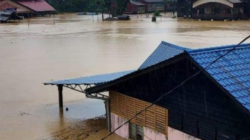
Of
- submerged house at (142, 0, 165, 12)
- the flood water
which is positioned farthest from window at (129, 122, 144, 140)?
submerged house at (142, 0, 165, 12)

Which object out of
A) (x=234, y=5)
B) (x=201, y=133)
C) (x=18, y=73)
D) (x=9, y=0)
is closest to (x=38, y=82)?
(x=18, y=73)

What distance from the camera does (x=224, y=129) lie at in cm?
793

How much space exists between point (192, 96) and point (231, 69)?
1.10 metres

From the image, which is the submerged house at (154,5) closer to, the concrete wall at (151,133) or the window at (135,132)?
the concrete wall at (151,133)

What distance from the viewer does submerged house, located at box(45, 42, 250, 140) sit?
7520 millimetres

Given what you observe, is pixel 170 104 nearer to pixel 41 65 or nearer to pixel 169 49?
pixel 169 49

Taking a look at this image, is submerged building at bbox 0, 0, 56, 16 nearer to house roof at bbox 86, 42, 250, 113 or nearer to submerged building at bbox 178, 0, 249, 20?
submerged building at bbox 178, 0, 249, 20

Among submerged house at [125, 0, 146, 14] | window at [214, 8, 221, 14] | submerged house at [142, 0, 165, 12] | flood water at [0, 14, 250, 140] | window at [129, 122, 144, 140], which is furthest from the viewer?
submerged house at [142, 0, 165, 12]

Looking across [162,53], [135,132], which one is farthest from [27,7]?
[135,132]

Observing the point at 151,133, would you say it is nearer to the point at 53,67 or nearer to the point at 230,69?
the point at 230,69

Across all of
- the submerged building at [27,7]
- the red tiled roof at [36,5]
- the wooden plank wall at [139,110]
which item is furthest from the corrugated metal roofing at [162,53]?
the red tiled roof at [36,5]

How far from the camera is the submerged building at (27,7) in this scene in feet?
242

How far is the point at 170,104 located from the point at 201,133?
1098 mm

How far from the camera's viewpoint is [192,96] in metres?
8.49
